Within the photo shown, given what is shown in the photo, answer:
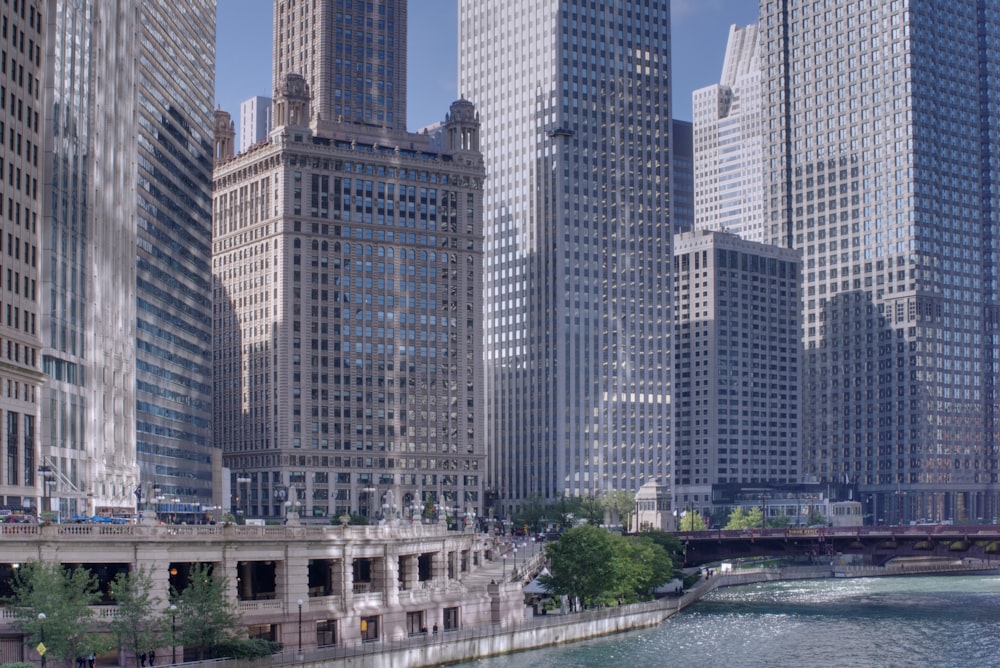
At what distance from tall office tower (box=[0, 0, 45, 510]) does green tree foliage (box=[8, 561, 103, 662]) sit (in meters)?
27.5

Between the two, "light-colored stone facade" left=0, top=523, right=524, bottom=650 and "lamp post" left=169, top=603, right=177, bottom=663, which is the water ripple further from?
"lamp post" left=169, top=603, right=177, bottom=663

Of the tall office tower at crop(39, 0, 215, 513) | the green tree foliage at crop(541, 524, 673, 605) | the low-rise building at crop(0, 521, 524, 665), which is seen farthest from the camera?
the green tree foliage at crop(541, 524, 673, 605)

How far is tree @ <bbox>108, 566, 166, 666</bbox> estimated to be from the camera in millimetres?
93438

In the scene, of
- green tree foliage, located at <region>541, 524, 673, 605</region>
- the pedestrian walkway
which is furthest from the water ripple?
the pedestrian walkway

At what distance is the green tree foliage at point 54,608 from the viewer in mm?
→ 88750

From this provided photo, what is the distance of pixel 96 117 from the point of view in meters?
146

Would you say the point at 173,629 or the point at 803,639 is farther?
the point at 803,639

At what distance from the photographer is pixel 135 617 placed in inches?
3676

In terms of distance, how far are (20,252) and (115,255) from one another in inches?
1298

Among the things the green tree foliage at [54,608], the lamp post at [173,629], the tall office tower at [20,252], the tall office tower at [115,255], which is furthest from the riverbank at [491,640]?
the tall office tower at [20,252]

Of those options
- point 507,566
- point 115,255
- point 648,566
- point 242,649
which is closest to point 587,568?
point 507,566

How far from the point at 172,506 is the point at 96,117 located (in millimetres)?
45971

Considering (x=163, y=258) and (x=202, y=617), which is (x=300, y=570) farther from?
(x=163, y=258)

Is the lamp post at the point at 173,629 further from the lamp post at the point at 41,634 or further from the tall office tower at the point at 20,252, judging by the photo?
the tall office tower at the point at 20,252
